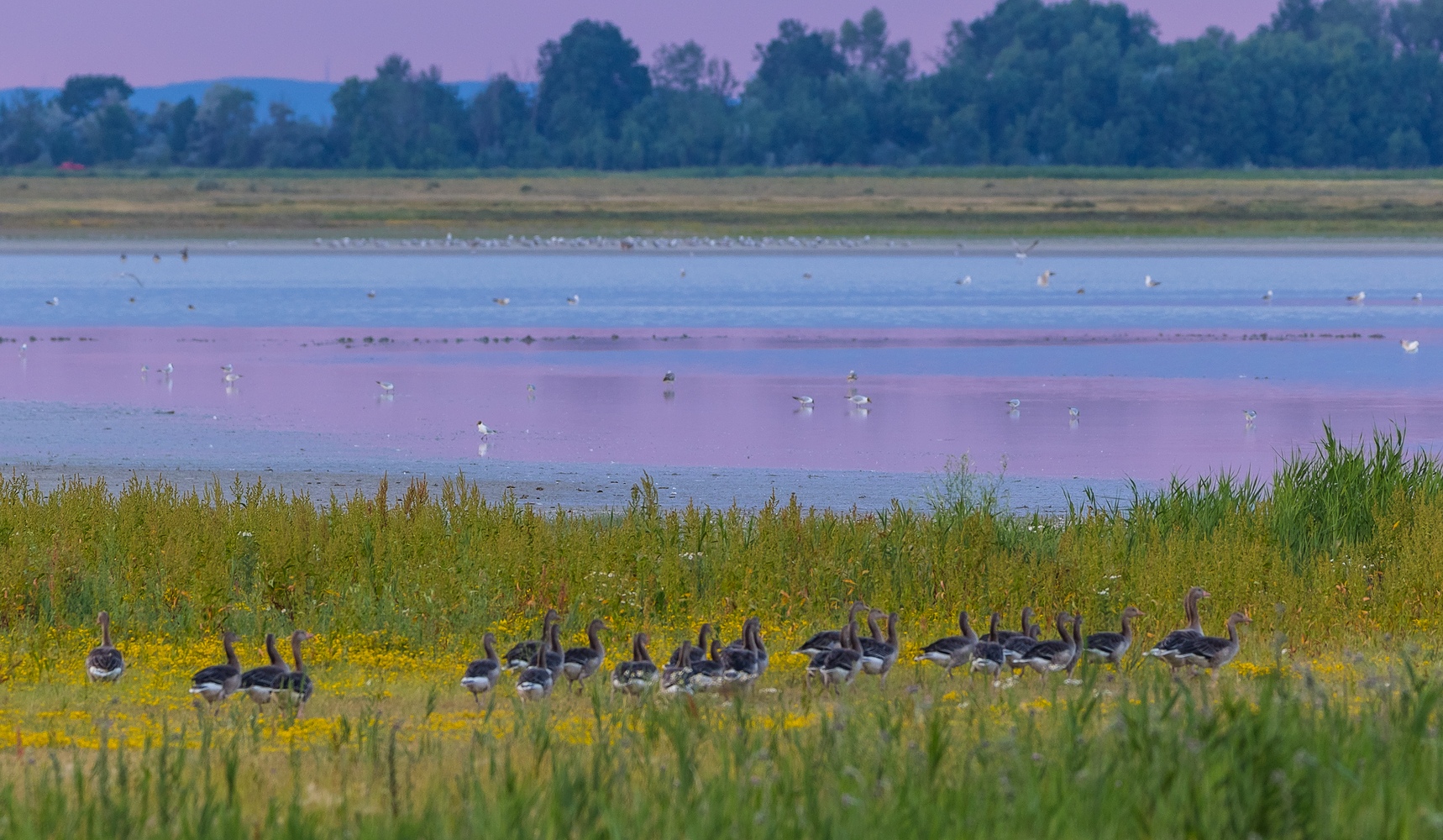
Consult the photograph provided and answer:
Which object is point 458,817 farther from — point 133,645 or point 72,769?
point 133,645

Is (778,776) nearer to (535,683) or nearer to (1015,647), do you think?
(535,683)

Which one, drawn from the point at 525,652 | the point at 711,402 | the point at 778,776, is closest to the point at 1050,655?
the point at 525,652

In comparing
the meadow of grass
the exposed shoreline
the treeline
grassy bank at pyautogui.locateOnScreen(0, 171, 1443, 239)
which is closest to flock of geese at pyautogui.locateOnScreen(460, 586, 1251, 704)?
the meadow of grass

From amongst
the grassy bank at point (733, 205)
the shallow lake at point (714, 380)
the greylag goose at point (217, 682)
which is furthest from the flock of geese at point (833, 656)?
the grassy bank at point (733, 205)

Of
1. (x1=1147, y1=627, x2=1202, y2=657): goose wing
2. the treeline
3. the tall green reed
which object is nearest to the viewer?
(x1=1147, y1=627, x2=1202, y2=657): goose wing

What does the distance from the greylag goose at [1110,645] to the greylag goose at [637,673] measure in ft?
8.06

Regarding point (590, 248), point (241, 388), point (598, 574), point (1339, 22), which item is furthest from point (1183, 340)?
point (1339, 22)

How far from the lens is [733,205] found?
113 m

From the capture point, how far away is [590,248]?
297 feet

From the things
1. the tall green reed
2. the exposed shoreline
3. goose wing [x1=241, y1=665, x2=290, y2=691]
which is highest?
goose wing [x1=241, y1=665, x2=290, y2=691]

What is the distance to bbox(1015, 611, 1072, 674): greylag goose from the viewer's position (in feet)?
33.6

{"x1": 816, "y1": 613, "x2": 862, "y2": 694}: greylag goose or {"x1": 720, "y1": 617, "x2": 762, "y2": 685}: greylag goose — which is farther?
{"x1": 816, "y1": 613, "x2": 862, "y2": 694}: greylag goose

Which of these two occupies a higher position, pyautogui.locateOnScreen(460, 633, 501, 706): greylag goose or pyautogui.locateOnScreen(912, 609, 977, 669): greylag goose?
pyautogui.locateOnScreen(460, 633, 501, 706): greylag goose

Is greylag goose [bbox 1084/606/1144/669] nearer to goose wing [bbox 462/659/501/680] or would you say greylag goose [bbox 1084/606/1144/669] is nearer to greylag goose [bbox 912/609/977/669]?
greylag goose [bbox 912/609/977/669]
